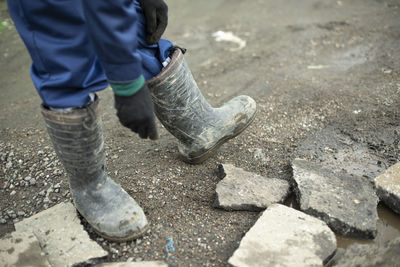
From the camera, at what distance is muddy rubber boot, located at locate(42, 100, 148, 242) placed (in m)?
1.46

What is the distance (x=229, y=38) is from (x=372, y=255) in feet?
9.53

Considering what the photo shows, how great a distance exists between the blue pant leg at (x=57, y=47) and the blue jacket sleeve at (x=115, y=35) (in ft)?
0.39

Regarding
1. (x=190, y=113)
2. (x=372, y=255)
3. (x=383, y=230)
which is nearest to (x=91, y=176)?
(x=190, y=113)

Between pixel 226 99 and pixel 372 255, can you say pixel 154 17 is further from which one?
pixel 372 255

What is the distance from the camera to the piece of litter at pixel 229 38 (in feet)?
12.3

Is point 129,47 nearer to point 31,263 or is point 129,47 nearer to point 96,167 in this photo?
point 96,167

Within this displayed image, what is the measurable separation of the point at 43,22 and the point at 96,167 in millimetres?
677

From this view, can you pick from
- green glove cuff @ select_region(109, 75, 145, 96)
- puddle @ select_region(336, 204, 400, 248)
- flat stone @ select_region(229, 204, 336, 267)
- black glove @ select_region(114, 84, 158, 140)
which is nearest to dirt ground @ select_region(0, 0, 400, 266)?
puddle @ select_region(336, 204, 400, 248)

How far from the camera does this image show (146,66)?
1.69 m

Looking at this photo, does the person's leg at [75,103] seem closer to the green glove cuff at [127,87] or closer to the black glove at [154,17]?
the green glove cuff at [127,87]

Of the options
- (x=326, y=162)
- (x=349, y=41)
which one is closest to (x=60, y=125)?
(x=326, y=162)

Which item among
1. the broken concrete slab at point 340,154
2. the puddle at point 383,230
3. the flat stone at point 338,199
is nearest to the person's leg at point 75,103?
the flat stone at point 338,199

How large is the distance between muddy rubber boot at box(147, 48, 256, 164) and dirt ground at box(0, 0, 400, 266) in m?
0.16

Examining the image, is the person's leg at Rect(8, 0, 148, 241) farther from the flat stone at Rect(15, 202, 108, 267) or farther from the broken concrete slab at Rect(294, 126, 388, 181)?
the broken concrete slab at Rect(294, 126, 388, 181)
